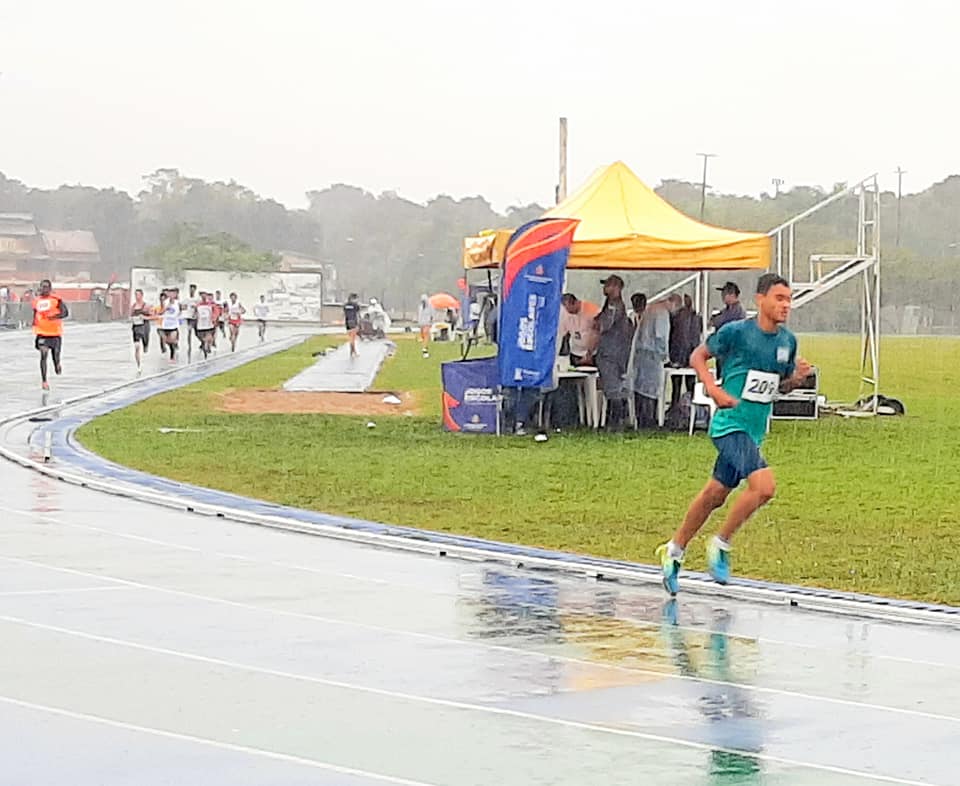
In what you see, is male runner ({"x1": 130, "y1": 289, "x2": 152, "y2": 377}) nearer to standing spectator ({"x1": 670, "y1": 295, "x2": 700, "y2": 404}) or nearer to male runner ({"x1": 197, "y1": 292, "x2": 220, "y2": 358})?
male runner ({"x1": 197, "y1": 292, "x2": 220, "y2": 358})

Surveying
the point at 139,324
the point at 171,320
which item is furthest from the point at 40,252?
the point at 139,324

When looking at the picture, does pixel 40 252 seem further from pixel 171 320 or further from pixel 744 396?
pixel 744 396

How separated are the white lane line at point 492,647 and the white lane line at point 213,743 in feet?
7.14

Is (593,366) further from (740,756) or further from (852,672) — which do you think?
(740,756)

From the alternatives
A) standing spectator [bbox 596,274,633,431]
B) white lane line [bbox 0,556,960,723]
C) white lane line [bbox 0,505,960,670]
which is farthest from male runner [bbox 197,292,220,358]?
white lane line [bbox 0,556,960,723]

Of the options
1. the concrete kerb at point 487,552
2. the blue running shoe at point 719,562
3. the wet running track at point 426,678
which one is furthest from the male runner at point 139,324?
the blue running shoe at point 719,562

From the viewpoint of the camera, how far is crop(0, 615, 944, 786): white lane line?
22.2 ft

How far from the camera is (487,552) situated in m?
12.3

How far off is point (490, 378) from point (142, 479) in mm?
6901

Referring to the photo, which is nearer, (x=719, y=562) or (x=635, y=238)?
(x=719, y=562)

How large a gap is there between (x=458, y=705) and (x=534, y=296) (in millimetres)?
14714

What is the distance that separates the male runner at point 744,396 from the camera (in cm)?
1066

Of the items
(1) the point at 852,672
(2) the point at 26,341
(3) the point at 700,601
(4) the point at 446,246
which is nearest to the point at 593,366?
(3) the point at 700,601

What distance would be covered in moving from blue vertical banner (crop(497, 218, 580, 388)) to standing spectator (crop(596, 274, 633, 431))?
123cm
